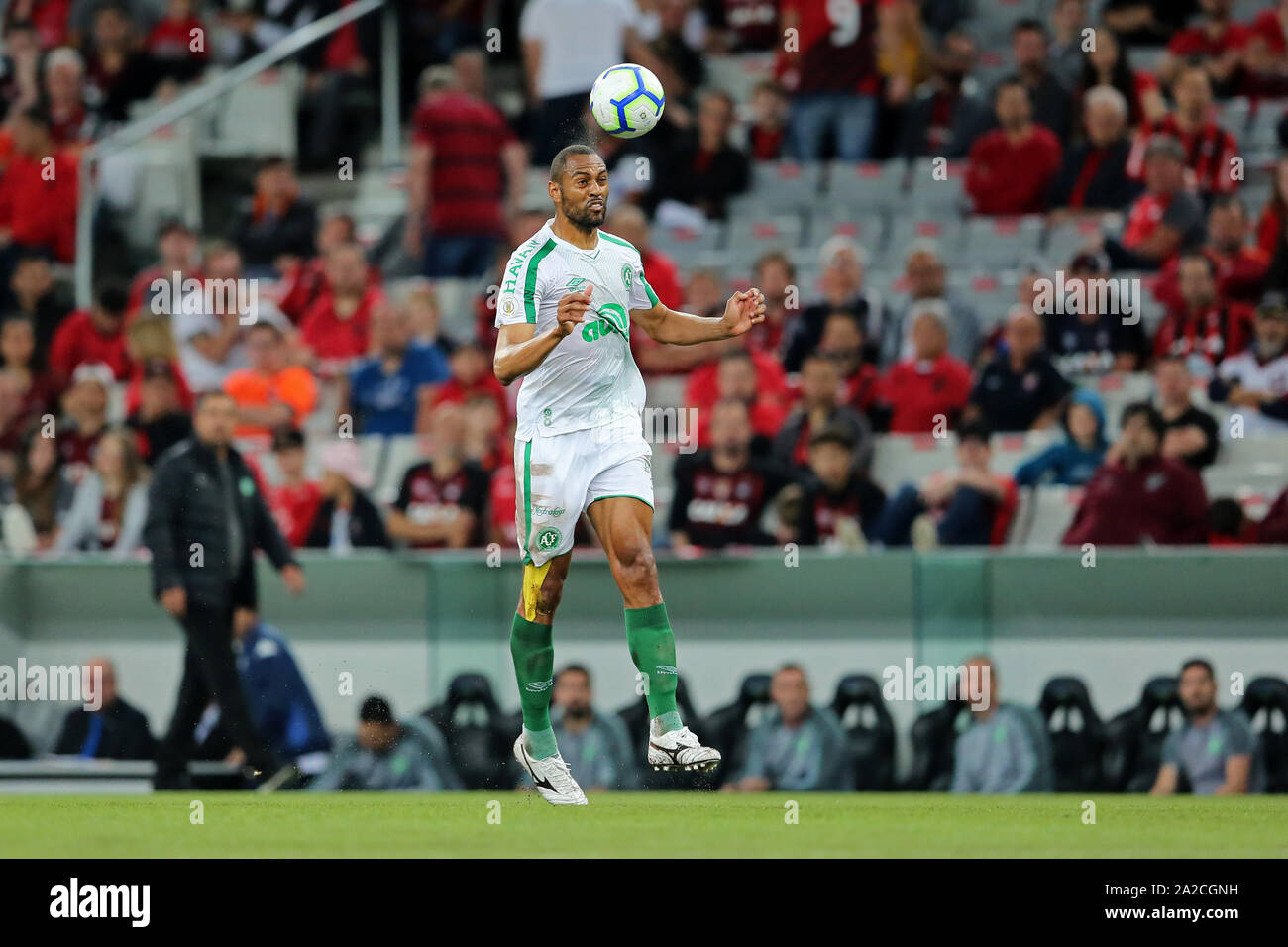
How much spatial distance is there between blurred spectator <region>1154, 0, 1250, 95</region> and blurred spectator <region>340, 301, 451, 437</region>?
6.21 meters

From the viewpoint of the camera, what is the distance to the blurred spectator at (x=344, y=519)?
1416cm

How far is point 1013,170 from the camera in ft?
55.3

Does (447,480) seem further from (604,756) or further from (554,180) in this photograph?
(554,180)

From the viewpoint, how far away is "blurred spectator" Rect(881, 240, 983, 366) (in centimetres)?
1534

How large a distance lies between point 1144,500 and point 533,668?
4916 millimetres

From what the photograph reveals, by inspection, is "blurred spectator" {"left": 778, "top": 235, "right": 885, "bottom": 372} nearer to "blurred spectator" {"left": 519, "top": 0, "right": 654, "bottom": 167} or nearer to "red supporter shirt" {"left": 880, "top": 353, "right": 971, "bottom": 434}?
"red supporter shirt" {"left": 880, "top": 353, "right": 971, "bottom": 434}

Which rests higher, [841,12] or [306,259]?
[841,12]

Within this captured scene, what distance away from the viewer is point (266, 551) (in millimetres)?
13109

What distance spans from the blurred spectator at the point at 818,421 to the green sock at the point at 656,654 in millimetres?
4714

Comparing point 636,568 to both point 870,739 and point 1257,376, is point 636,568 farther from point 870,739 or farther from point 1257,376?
point 1257,376
